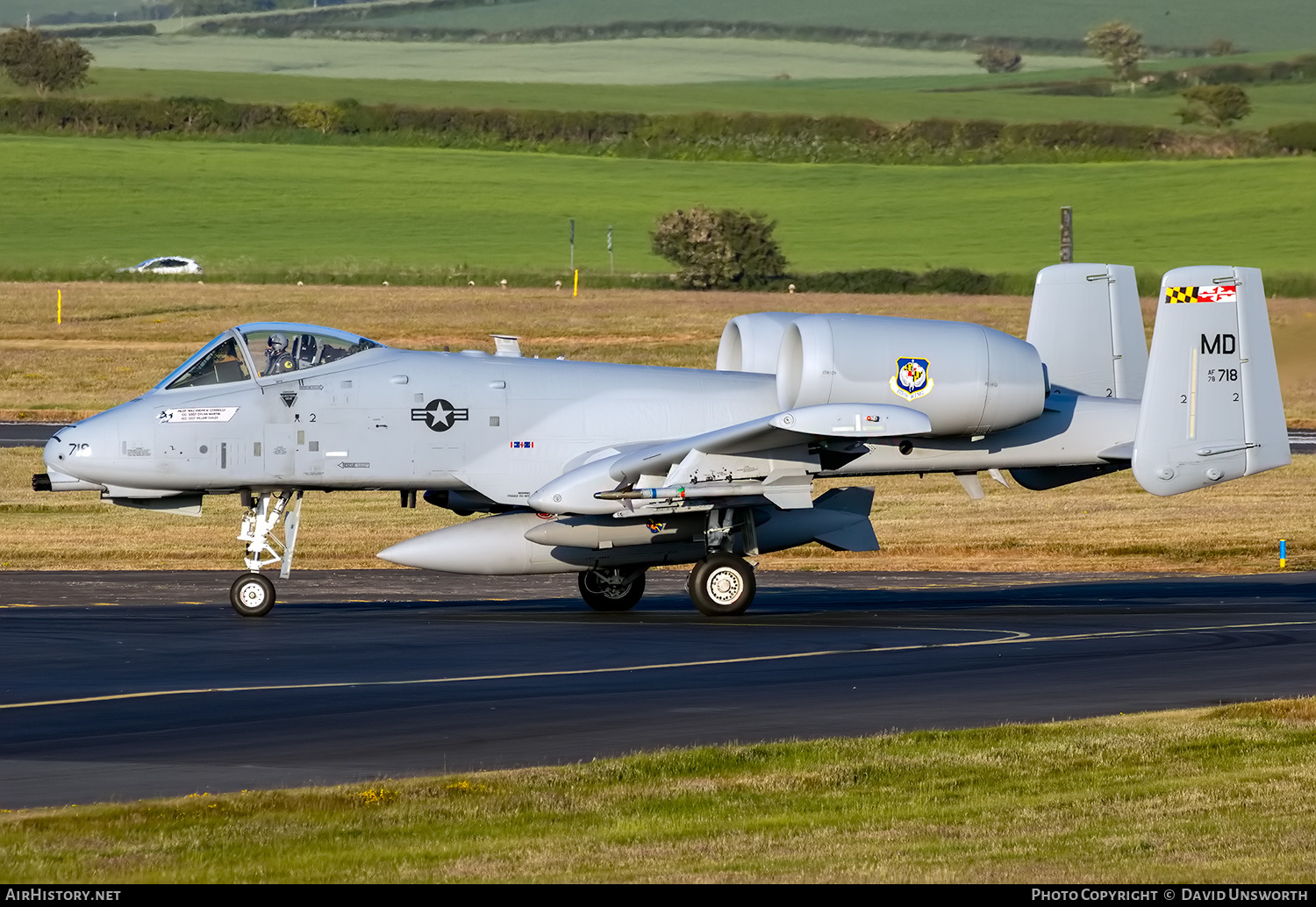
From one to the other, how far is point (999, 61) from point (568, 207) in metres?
50.6

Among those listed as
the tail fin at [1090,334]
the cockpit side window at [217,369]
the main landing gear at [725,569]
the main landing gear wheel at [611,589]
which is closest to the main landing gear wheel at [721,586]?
the main landing gear at [725,569]

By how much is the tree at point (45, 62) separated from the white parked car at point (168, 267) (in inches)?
1596

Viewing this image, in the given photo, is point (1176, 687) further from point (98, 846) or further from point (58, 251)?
point (58, 251)

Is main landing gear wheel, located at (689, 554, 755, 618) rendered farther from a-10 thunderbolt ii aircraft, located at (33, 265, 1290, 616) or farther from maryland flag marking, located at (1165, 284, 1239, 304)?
maryland flag marking, located at (1165, 284, 1239, 304)

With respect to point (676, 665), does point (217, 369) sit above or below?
above

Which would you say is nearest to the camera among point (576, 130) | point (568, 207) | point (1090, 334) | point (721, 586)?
point (721, 586)

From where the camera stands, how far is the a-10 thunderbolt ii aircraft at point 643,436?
66.9ft

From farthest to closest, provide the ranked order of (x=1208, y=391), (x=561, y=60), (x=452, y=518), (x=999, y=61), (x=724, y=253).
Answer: (x=561, y=60), (x=999, y=61), (x=724, y=253), (x=452, y=518), (x=1208, y=391)

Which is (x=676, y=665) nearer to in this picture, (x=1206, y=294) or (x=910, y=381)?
(x=910, y=381)

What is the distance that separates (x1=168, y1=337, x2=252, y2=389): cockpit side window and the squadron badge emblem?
282 inches

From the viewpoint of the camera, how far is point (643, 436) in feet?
70.6

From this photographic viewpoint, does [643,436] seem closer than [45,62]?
Yes

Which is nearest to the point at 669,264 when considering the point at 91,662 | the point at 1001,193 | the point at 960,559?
the point at 1001,193

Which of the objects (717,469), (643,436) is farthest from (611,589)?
(717,469)
